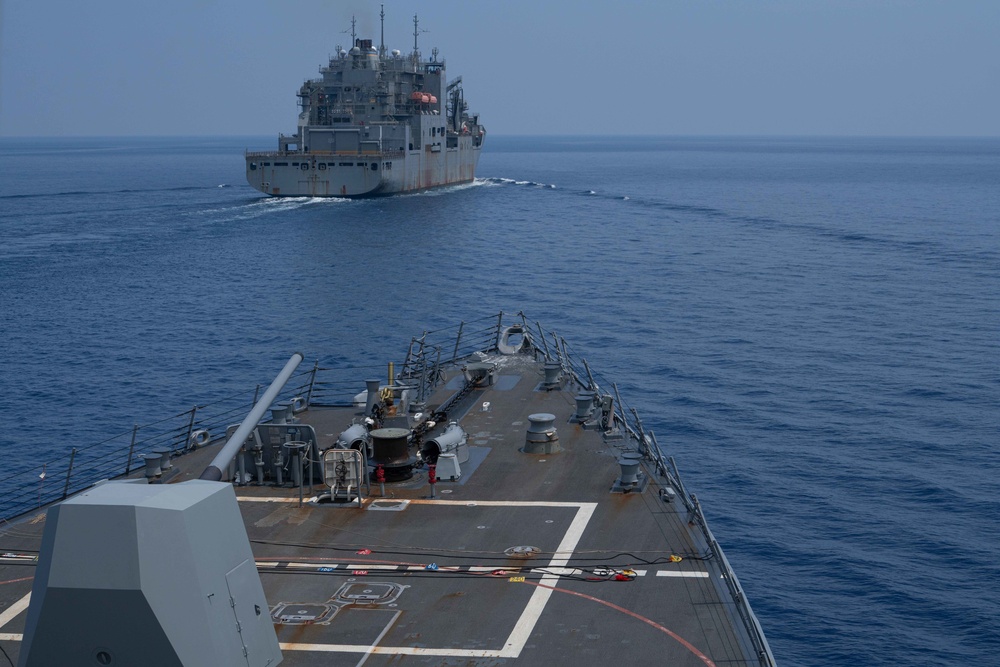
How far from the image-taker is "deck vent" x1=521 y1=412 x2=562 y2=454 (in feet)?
75.0

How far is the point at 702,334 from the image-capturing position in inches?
2153

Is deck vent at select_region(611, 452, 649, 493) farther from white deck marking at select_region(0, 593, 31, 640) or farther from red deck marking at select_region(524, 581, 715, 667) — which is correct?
white deck marking at select_region(0, 593, 31, 640)

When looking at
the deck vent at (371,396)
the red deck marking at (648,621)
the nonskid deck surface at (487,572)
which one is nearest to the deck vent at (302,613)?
the nonskid deck surface at (487,572)

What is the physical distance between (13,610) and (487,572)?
7.23 meters

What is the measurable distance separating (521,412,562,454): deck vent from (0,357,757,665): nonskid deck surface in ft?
0.74

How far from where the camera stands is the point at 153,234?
88312 millimetres

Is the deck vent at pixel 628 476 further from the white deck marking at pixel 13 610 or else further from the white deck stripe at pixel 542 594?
the white deck marking at pixel 13 610

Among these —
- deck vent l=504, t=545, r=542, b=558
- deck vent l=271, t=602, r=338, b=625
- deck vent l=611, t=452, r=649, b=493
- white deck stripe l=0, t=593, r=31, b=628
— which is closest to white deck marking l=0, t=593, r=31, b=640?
white deck stripe l=0, t=593, r=31, b=628

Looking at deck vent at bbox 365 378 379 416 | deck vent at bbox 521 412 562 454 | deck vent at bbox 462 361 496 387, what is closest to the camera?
deck vent at bbox 521 412 562 454

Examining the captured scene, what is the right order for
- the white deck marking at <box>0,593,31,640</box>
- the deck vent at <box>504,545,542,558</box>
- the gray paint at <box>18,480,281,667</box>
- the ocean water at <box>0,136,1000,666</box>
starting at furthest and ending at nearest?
the ocean water at <box>0,136,1000,666</box>, the deck vent at <box>504,545,542,558</box>, the white deck marking at <box>0,593,31,640</box>, the gray paint at <box>18,480,281,667</box>

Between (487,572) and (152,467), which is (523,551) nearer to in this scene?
(487,572)

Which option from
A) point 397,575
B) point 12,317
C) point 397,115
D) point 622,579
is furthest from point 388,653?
point 397,115

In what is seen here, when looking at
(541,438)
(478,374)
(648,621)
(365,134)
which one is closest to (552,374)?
(478,374)

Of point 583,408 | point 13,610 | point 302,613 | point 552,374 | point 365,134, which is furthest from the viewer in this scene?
point 365,134
